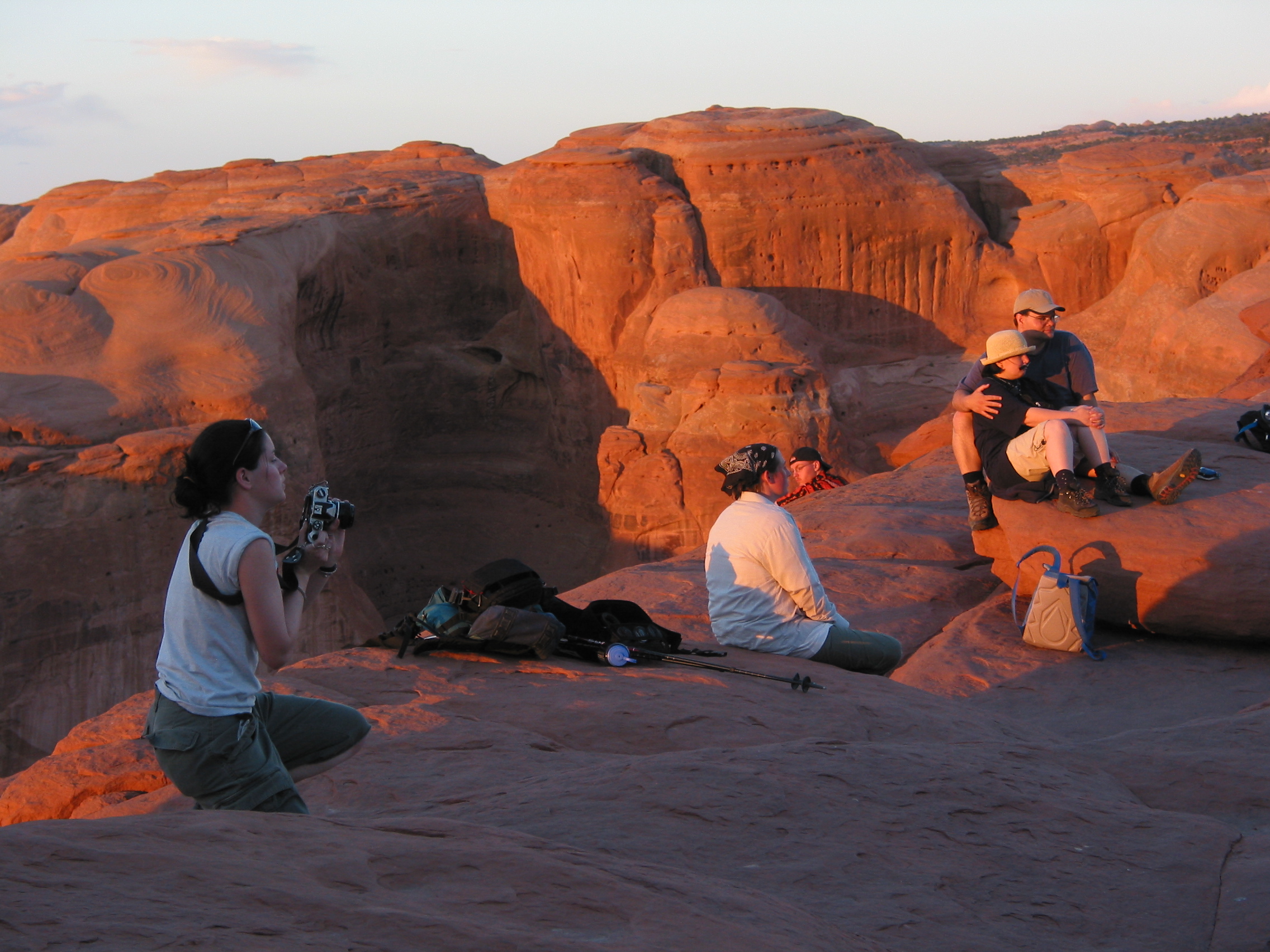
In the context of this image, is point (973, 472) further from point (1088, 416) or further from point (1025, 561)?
point (1088, 416)

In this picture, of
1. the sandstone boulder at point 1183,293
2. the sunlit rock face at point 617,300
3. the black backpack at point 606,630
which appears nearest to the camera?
the black backpack at point 606,630

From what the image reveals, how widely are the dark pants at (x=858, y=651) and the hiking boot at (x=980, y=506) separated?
1.69 m

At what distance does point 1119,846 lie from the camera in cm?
278

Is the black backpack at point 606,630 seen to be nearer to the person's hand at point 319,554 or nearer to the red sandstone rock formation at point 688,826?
the red sandstone rock formation at point 688,826

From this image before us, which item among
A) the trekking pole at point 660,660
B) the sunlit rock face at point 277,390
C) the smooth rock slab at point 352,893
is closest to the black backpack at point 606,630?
the trekking pole at point 660,660

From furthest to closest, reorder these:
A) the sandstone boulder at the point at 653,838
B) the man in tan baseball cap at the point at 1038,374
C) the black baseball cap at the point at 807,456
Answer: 1. the black baseball cap at the point at 807,456
2. the man in tan baseball cap at the point at 1038,374
3. the sandstone boulder at the point at 653,838

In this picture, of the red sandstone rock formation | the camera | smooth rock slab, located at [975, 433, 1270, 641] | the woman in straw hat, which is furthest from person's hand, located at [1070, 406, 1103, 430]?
the camera

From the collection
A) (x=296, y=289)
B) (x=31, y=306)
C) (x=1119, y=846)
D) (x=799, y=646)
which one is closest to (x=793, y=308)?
(x=296, y=289)

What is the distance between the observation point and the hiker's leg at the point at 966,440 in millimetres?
6230

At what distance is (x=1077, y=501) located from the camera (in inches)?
226

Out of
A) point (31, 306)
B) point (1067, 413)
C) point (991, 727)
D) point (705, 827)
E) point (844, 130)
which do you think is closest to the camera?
point (705, 827)

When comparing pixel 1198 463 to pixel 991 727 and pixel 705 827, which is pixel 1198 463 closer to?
pixel 991 727

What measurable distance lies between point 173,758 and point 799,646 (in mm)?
2706

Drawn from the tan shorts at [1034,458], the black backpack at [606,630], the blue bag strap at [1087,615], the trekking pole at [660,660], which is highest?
the tan shorts at [1034,458]
